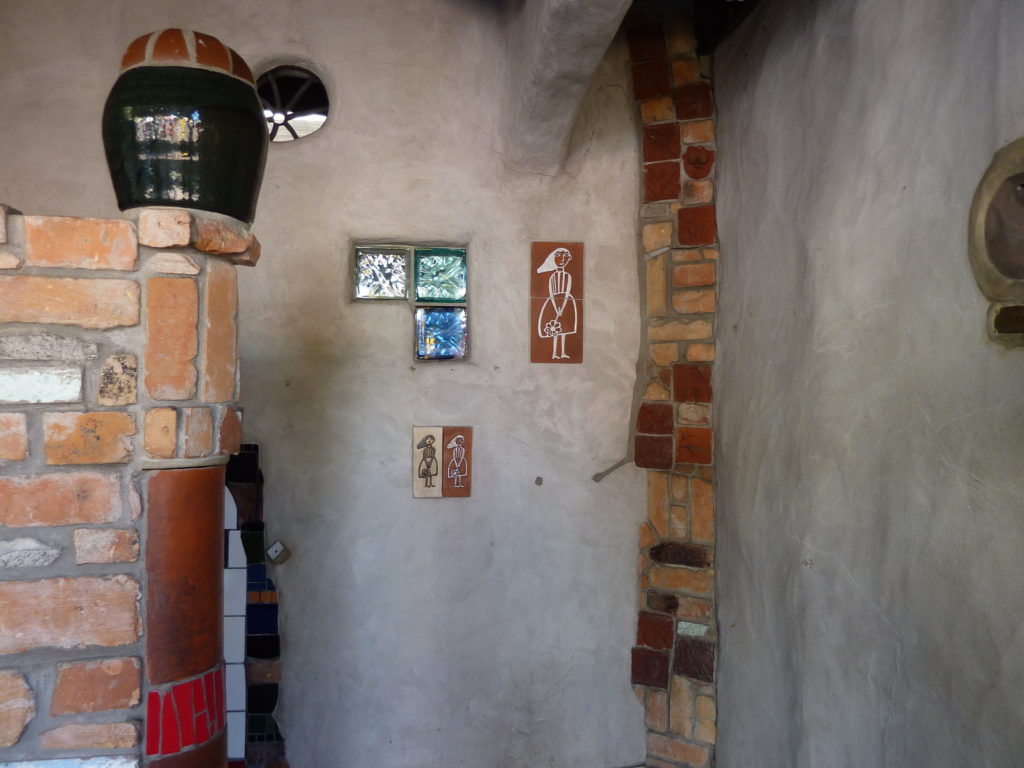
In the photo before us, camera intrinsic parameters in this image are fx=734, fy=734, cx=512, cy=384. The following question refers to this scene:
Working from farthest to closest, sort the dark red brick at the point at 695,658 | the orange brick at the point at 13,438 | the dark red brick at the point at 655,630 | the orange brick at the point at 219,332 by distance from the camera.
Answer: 1. the dark red brick at the point at 655,630
2. the dark red brick at the point at 695,658
3. the orange brick at the point at 219,332
4. the orange brick at the point at 13,438

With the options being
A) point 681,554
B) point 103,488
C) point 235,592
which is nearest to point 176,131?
point 103,488

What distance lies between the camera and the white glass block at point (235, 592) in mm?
2447

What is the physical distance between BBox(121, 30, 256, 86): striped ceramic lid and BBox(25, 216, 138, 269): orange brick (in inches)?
10.7

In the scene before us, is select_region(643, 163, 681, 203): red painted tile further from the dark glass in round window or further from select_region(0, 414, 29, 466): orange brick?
select_region(0, 414, 29, 466): orange brick

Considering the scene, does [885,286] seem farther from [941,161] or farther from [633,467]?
[633,467]

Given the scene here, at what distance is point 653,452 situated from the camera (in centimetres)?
255

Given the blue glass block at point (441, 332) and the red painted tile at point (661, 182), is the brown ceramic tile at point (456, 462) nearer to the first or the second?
the blue glass block at point (441, 332)

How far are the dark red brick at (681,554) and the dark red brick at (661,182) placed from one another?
120 cm

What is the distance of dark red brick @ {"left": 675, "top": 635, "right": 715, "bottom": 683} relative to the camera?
2391 mm

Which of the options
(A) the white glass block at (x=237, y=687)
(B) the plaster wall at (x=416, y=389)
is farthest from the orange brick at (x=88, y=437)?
(A) the white glass block at (x=237, y=687)

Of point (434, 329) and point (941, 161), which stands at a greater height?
point (941, 161)

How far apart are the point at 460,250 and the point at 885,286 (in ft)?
4.77

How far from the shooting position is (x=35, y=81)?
2410 millimetres

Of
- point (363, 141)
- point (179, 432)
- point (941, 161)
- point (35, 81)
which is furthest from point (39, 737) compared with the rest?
point (35, 81)
